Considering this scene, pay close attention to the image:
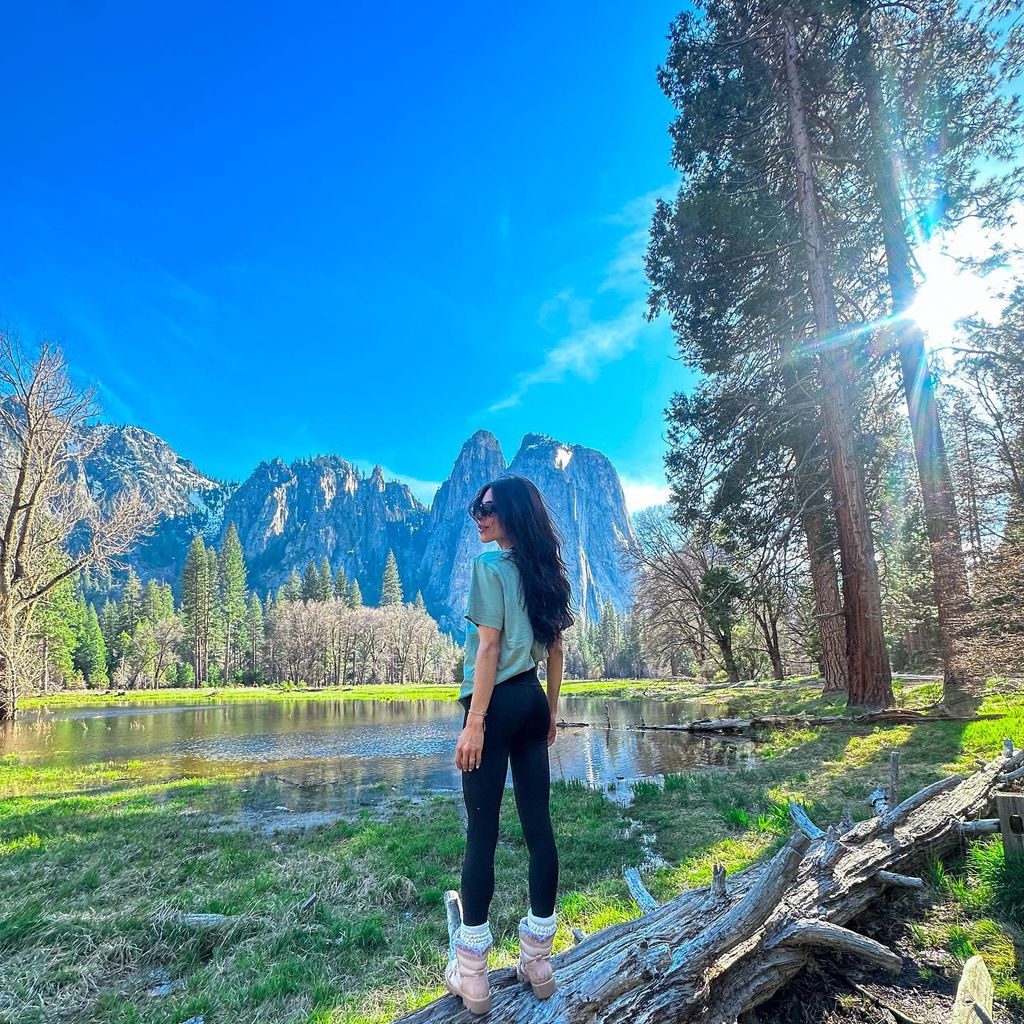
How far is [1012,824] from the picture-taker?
11.9 feet

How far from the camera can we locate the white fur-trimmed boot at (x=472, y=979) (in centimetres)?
245

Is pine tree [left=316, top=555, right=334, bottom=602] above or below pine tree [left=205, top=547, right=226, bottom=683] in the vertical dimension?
above

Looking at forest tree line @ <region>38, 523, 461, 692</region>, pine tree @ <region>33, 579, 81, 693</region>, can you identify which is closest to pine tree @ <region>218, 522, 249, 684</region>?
forest tree line @ <region>38, 523, 461, 692</region>

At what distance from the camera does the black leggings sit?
2.59 metres

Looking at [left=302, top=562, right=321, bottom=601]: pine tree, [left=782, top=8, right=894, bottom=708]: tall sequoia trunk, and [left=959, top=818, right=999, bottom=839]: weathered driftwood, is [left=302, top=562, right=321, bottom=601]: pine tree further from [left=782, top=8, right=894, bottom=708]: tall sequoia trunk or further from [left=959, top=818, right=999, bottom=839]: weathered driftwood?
[left=959, top=818, right=999, bottom=839]: weathered driftwood

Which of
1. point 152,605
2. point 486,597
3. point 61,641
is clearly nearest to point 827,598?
point 486,597

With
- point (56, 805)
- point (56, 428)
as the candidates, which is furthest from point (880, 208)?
point (56, 428)

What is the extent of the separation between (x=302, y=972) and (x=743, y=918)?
3.03 m

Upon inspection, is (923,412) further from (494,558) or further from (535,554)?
(494,558)

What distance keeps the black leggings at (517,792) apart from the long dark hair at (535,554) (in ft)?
1.00

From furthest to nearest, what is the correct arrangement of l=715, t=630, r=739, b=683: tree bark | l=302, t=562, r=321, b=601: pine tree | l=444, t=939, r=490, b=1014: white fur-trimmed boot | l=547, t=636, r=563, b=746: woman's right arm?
1. l=302, t=562, r=321, b=601: pine tree
2. l=715, t=630, r=739, b=683: tree bark
3. l=547, t=636, r=563, b=746: woman's right arm
4. l=444, t=939, r=490, b=1014: white fur-trimmed boot

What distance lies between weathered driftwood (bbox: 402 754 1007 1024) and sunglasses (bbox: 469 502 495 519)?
7.16ft

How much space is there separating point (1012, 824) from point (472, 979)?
144 inches

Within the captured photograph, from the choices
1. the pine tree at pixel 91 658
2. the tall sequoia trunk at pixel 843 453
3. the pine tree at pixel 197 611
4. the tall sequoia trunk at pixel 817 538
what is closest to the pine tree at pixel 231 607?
the pine tree at pixel 197 611
